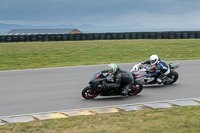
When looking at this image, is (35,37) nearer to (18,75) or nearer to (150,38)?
(150,38)

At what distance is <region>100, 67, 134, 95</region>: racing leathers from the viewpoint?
9.79m

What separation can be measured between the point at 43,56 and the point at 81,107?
603 inches

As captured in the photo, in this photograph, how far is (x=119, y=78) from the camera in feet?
32.2

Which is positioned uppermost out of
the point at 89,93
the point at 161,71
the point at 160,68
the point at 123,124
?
the point at 160,68

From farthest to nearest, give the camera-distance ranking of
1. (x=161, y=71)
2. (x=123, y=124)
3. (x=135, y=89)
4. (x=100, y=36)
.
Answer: (x=100, y=36) < (x=161, y=71) < (x=135, y=89) < (x=123, y=124)

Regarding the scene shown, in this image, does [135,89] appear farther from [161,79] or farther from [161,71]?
[161,71]

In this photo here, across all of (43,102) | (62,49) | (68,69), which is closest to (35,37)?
(62,49)

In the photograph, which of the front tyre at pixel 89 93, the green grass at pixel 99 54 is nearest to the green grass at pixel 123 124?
the front tyre at pixel 89 93

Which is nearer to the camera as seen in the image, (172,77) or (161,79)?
(161,79)

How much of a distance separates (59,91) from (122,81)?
2.44m

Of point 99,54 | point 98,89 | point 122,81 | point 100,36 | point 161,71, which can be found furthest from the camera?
point 100,36

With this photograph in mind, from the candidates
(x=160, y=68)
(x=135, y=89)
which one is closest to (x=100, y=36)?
(x=160, y=68)

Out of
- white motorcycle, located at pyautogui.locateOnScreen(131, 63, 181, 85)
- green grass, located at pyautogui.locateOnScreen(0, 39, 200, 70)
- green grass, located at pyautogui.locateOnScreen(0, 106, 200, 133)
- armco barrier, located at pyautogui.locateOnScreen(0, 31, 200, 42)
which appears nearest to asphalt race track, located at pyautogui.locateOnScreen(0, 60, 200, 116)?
white motorcycle, located at pyautogui.locateOnScreen(131, 63, 181, 85)

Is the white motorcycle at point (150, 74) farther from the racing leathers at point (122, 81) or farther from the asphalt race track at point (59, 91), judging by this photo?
the racing leathers at point (122, 81)
